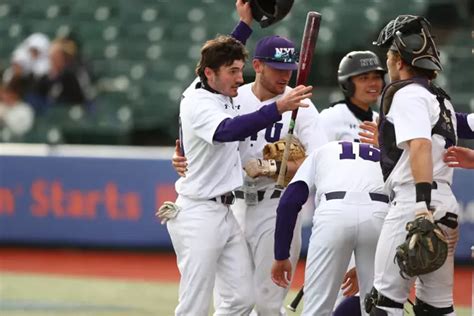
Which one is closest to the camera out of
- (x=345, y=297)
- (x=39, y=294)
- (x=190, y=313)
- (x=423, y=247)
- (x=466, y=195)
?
(x=423, y=247)

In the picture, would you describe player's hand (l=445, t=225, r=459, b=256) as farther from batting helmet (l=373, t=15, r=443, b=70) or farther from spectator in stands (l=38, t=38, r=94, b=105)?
spectator in stands (l=38, t=38, r=94, b=105)

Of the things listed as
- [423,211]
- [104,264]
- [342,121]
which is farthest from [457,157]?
[104,264]

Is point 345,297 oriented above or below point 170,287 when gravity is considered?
above

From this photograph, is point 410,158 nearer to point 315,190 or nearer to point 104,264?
point 315,190

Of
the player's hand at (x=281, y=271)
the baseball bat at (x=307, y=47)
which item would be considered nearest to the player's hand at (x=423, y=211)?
the player's hand at (x=281, y=271)

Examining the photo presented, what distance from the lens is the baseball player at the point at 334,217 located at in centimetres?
629

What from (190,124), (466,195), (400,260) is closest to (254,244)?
(190,124)

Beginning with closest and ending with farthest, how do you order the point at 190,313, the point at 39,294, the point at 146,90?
1. the point at 190,313
2. the point at 39,294
3. the point at 146,90

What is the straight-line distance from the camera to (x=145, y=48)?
1605 centimetres

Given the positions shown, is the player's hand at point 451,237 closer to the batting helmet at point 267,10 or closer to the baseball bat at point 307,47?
the baseball bat at point 307,47

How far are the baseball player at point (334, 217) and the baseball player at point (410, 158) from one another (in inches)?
13.9

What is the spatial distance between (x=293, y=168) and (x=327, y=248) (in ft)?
3.29

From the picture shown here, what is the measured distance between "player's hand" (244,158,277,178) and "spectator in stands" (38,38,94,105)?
27.6 ft

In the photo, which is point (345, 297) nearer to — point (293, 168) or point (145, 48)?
point (293, 168)
